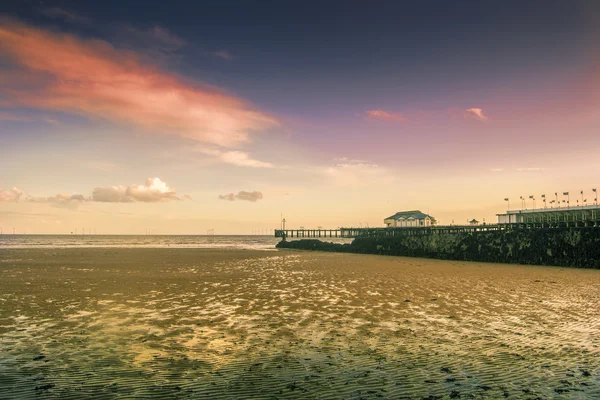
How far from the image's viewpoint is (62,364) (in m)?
7.59

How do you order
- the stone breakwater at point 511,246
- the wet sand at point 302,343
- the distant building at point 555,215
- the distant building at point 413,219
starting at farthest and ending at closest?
the distant building at point 413,219
the distant building at point 555,215
the stone breakwater at point 511,246
the wet sand at point 302,343

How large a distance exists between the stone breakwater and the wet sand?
49.7 ft

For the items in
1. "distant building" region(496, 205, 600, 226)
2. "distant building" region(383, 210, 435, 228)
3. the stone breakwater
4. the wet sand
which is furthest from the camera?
"distant building" region(383, 210, 435, 228)

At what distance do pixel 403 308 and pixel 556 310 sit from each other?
4.77m

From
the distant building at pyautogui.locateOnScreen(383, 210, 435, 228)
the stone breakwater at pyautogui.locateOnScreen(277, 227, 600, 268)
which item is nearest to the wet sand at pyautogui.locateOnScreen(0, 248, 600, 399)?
the stone breakwater at pyautogui.locateOnScreen(277, 227, 600, 268)

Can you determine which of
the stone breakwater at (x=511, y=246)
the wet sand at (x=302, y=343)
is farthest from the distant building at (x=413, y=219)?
the wet sand at (x=302, y=343)

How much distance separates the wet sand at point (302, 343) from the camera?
6391mm

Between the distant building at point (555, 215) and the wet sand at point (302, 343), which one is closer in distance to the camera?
the wet sand at point (302, 343)

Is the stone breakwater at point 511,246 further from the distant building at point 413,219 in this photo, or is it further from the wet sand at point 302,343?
the distant building at point 413,219

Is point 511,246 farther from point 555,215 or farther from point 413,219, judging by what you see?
point 413,219

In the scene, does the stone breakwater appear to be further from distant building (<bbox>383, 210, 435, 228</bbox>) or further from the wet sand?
distant building (<bbox>383, 210, 435, 228</bbox>)

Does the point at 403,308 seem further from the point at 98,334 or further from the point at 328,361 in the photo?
the point at 98,334

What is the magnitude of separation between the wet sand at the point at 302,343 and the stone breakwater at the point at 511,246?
49.7 feet

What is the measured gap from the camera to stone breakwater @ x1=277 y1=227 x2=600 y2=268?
30.2 metres
